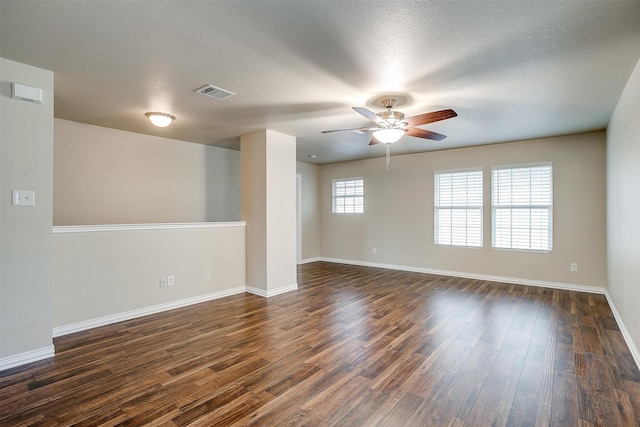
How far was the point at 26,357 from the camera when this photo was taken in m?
2.67

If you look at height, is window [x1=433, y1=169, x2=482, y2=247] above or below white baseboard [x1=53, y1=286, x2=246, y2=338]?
above

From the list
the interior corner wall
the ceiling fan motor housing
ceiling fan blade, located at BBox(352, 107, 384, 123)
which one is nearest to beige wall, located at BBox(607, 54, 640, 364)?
the ceiling fan motor housing

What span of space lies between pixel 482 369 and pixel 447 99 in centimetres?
256

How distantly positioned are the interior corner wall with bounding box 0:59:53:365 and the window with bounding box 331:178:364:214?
568 centimetres

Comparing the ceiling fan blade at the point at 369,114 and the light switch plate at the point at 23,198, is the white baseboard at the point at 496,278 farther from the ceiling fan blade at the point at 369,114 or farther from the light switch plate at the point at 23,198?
the light switch plate at the point at 23,198

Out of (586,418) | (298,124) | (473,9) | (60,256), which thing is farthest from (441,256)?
(60,256)

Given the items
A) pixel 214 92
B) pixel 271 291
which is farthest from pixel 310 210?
pixel 214 92

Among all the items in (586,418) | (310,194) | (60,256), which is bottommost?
(586,418)

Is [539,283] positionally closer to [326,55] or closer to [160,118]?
[326,55]

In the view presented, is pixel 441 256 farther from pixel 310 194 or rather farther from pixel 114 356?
pixel 114 356

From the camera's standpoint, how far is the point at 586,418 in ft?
6.46

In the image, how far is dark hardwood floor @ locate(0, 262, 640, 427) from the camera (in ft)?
6.58

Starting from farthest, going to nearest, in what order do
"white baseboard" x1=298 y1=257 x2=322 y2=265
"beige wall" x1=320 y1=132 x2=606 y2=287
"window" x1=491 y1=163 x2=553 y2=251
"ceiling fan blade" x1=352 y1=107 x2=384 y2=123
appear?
"white baseboard" x1=298 y1=257 x2=322 y2=265, "window" x1=491 y1=163 x2=553 y2=251, "beige wall" x1=320 y1=132 x2=606 y2=287, "ceiling fan blade" x1=352 y1=107 x2=384 y2=123

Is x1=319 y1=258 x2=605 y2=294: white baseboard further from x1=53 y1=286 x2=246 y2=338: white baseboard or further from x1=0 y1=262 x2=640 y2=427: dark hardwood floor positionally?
x1=53 y1=286 x2=246 y2=338: white baseboard
